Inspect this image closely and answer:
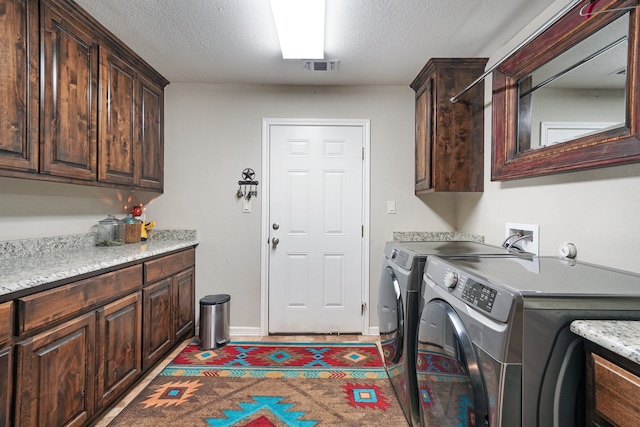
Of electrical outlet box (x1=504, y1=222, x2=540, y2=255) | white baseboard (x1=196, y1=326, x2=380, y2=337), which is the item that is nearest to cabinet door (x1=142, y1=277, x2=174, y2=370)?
white baseboard (x1=196, y1=326, x2=380, y2=337)

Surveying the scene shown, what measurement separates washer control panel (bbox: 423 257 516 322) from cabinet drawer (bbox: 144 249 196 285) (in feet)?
5.70

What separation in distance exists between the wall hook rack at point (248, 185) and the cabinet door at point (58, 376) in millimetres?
1486

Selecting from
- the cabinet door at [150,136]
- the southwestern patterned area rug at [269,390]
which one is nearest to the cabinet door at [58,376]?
the southwestern patterned area rug at [269,390]

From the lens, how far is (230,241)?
9.07 ft

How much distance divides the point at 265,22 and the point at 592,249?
213cm

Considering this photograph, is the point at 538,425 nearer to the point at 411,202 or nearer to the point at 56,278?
the point at 56,278

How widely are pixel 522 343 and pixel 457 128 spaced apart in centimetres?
184

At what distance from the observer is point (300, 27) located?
180 centimetres

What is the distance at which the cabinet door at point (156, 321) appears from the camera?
197 cm

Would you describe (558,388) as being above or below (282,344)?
above

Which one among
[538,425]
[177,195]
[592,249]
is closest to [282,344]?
[177,195]

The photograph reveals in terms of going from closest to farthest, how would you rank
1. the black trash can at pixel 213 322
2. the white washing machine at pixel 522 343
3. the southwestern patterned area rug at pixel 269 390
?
the white washing machine at pixel 522 343 → the southwestern patterned area rug at pixel 269 390 → the black trash can at pixel 213 322

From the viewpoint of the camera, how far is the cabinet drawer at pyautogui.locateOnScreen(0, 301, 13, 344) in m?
1.07

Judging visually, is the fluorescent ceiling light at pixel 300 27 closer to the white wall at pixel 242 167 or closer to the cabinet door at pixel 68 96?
the white wall at pixel 242 167
